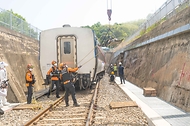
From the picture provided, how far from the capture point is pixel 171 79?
9734 millimetres

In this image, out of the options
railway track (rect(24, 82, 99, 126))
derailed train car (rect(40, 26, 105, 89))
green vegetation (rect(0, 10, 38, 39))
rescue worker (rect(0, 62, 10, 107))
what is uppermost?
green vegetation (rect(0, 10, 38, 39))

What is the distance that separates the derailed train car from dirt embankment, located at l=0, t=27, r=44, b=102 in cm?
194

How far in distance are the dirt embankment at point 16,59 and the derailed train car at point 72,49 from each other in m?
1.94

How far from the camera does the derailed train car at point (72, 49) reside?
1251 cm

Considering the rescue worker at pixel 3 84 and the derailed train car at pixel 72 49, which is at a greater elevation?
the derailed train car at pixel 72 49

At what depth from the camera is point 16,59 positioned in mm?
14539

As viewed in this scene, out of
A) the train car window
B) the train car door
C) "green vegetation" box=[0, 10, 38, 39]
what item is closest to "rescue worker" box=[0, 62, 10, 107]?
the train car door

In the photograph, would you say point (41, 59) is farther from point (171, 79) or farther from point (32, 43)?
point (32, 43)

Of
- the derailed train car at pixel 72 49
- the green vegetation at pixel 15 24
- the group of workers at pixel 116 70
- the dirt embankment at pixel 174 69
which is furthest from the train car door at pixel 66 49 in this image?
the group of workers at pixel 116 70

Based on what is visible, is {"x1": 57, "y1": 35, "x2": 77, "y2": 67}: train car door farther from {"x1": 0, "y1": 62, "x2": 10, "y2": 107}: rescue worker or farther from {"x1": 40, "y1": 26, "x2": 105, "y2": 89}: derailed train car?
{"x1": 0, "y1": 62, "x2": 10, "y2": 107}: rescue worker

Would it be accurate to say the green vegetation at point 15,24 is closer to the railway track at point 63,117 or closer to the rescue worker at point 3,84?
the rescue worker at point 3,84

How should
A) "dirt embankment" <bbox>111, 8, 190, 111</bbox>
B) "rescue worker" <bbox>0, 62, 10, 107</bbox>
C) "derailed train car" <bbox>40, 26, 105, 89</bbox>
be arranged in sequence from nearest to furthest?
"dirt embankment" <bbox>111, 8, 190, 111</bbox> < "rescue worker" <bbox>0, 62, 10, 107</bbox> < "derailed train car" <bbox>40, 26, 105, 89</bbox>

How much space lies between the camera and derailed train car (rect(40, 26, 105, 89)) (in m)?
12.5

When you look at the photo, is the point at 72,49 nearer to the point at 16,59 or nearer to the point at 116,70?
the point at 16,59
